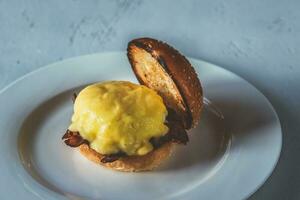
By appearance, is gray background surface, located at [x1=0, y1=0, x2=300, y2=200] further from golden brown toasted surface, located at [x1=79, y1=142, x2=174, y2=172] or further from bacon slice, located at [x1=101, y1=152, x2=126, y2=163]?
bacon slice, located at [x1=101, y1=152, x2=126, y2=163]

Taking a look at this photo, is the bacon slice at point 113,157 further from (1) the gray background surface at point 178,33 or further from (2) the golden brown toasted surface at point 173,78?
(1) the gray background surface at point 178,33

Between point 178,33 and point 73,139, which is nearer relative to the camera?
point 73,139

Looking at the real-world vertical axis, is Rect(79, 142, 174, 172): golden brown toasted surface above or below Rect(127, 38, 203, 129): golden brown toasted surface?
below

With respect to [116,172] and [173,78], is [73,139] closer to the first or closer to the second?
[116,172]

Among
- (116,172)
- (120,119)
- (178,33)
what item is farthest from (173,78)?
(178,33)

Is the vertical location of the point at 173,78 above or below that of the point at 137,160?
above

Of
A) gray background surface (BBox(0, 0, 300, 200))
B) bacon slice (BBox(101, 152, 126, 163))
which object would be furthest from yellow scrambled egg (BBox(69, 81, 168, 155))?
gray background surface (BBox(0, 0, 300, 200))

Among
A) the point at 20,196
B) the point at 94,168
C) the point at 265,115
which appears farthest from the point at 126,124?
the point at 265,115
